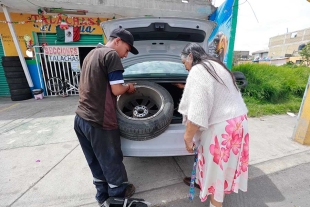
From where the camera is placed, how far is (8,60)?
21.7 feet

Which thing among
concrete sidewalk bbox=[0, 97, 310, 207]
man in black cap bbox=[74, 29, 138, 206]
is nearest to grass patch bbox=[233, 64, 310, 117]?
concrete sidewalk bbox=[0, 97, 310, 207]

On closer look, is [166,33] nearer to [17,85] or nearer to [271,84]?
[271,84]

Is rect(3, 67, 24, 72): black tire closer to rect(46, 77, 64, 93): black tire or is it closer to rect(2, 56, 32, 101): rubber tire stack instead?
rect(2, 56, 32, 101): rubber tire stack

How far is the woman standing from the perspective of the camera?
1.32 meters

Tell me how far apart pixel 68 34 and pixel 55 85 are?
2333 mm

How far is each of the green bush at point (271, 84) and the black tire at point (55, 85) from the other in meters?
7.65

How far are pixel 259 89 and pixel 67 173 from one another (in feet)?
20.5

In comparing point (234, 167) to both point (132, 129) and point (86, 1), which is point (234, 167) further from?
point (86, 1)

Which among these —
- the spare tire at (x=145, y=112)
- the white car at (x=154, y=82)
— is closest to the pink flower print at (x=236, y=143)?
the white car at (x=154, y=82)

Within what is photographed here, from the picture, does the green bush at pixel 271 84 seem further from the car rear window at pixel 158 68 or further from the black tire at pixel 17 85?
the black tire at pixel 17 85

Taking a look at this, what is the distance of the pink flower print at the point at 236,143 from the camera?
4.70 feet

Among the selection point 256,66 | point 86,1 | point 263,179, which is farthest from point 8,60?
point 256,66

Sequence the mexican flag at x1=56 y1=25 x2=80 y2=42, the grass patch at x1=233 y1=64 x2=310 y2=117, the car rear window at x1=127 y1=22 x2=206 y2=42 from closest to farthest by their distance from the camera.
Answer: the car rear window at x1=127 y1=22 x2=206 y2=42, the grass patch at x1=233 y1=64 x2=310 y2=117, the mexican flag at x1=56 y1=25 x2=80 y2=42

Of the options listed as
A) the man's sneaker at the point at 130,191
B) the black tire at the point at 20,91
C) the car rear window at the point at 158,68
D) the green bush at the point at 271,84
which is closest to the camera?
the man's sneaker at the point at 130,191
